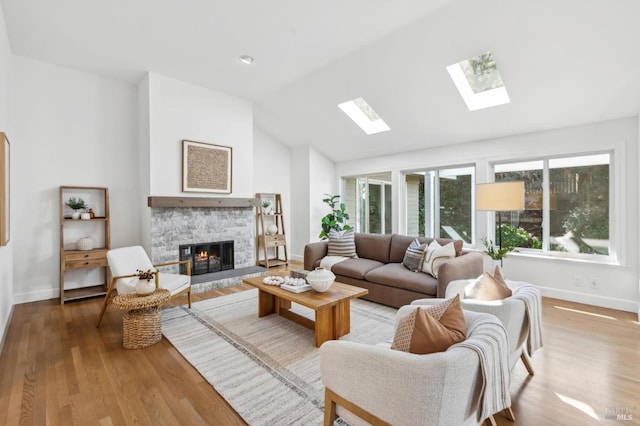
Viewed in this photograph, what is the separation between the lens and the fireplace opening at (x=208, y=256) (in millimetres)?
4754

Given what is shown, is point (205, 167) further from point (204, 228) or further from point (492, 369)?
point (492, 369)

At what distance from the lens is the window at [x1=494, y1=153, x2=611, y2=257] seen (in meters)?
3.84

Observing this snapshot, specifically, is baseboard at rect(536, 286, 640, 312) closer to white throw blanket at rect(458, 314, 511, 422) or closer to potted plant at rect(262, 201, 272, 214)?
white throw blanket at rect(458, 314, 511, 422)

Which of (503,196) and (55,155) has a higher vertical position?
(55,155)

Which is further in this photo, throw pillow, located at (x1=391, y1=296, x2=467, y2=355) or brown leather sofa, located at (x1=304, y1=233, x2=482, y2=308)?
brown leather sofa, located at (x1=304, y1=233, x2=482, y2=308)

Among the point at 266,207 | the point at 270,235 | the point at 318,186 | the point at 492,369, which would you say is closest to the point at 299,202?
the point at 318,186

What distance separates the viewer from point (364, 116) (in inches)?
215

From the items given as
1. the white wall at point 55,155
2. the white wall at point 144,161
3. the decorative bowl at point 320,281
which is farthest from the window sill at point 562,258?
the white wall at point 55,155

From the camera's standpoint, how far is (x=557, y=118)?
12.6ft

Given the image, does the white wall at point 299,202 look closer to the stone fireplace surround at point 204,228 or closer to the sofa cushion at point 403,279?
the stone fireplace surround at point 204,228

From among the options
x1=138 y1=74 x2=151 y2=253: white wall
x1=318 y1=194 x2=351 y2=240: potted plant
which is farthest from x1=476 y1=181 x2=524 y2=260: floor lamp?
x1=138 y1=74 x2=151 y2=253: white wall

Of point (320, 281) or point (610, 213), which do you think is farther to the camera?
point (610, 213)

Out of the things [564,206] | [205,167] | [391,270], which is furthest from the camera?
[205,167]

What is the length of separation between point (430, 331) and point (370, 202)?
5699 millimetres
